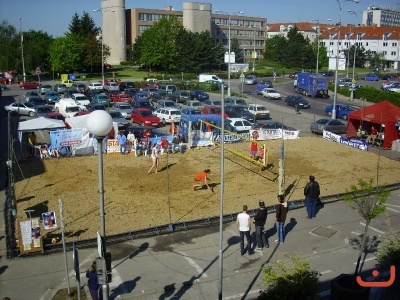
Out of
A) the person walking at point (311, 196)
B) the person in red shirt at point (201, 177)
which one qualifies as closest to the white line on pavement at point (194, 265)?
the person walking at point (311, 196)

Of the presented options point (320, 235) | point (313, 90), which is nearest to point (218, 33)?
point (313, 90)

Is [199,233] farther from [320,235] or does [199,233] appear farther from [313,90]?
[313,90]

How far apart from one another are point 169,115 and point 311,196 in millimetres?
20186

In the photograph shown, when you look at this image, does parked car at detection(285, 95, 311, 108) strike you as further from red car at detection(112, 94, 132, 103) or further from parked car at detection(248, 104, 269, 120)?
red car at detection(112, 94, 132, 103)

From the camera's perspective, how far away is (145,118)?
33.7 m

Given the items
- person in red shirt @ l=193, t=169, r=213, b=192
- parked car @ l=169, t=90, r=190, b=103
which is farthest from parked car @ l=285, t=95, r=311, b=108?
person in red shirt @ l=193, t=169, r=213, b=192

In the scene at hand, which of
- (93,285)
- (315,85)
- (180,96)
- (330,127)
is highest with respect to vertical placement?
(315,85)

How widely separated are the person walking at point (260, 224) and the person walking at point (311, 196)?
9.82 feet

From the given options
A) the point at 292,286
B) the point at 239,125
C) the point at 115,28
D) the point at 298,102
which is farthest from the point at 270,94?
the point at 115,28

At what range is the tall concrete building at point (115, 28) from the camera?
9206 cm

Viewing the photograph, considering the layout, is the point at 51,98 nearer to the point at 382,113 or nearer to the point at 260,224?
the point at 382,113

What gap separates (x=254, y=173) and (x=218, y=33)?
88276 millimetres

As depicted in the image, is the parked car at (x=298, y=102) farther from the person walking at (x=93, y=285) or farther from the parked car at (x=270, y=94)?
the person walking at (x=93, y=285)

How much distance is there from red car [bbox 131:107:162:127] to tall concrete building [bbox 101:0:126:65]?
62237mm
